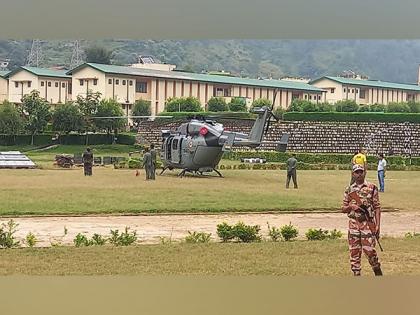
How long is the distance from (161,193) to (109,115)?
102 inches

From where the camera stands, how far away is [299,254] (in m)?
6.32

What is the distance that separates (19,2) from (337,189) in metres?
10.5

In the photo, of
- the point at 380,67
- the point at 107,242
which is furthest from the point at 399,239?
the point at 380,67

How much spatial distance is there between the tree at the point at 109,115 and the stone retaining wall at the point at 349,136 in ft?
43.2

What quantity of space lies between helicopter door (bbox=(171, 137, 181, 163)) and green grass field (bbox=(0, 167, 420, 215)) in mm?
578

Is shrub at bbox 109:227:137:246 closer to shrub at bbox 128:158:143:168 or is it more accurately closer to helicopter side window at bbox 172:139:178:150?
helicopter side window at bbox 172:139:178:150

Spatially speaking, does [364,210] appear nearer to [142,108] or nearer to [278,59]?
[142,108]

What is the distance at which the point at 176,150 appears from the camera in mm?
16078

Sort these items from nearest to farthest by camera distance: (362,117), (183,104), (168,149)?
(168,149) < (183,104) < (362,117)

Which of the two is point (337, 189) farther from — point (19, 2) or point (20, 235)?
point (19, 2)

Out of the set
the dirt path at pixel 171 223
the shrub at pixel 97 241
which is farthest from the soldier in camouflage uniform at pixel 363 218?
the dirt path at pixel 171 223

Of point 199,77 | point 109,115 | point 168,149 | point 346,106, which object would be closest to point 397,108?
point 346,106

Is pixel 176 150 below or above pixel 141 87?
below

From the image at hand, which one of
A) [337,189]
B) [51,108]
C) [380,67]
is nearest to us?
[51,108]
